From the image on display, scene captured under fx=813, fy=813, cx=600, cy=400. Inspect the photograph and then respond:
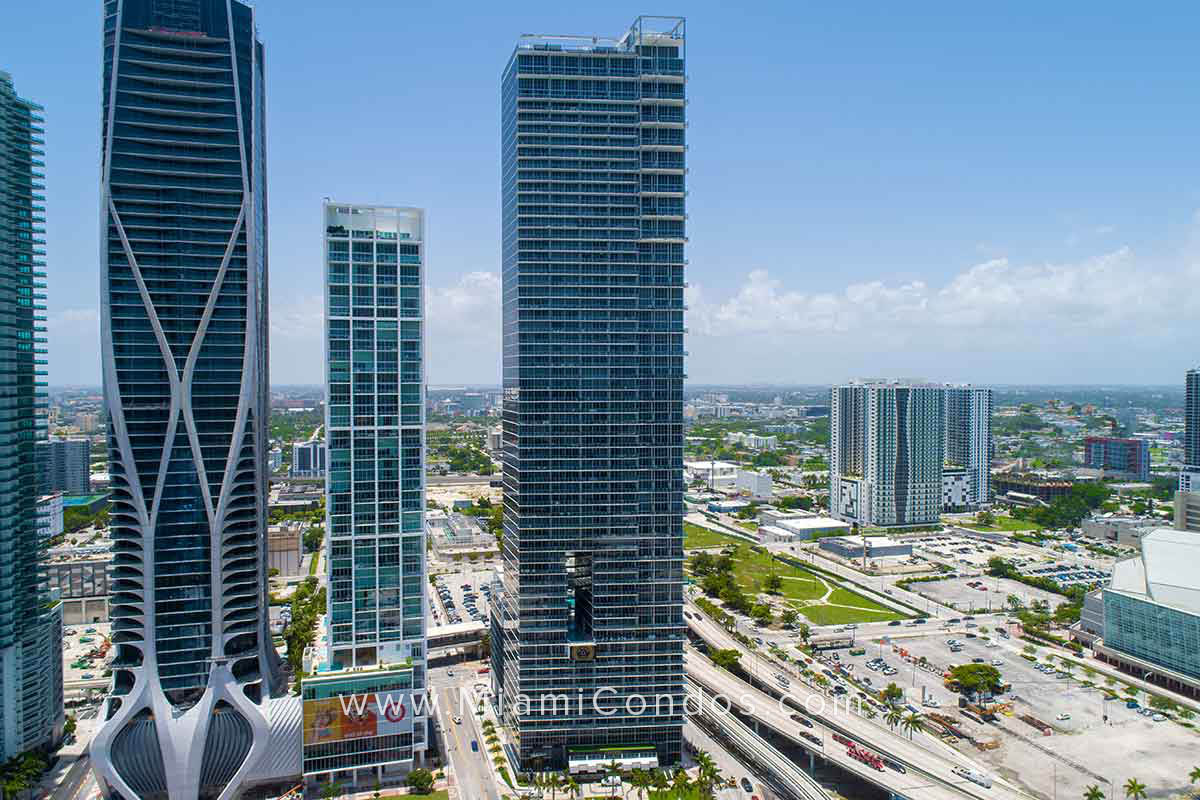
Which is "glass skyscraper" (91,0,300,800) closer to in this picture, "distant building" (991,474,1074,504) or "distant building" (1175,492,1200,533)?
"distant building" (1175,492,1200,533)

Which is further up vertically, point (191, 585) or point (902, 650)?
point (191, 585)

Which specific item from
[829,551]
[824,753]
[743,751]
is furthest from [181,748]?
[829,551]

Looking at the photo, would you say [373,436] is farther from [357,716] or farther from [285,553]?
[285,553]

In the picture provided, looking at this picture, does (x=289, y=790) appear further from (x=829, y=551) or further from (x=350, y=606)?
(x=829, y=551)

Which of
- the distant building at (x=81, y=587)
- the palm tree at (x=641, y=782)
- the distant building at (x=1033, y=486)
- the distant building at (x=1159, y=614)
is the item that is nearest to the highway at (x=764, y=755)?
the palm tree at (x=641, y=782)

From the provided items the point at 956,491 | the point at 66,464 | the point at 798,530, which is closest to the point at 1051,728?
the point at 798,530

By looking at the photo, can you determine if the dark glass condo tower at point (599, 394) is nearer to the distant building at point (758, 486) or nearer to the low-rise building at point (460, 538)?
the low-rise building at point (460, 538)
